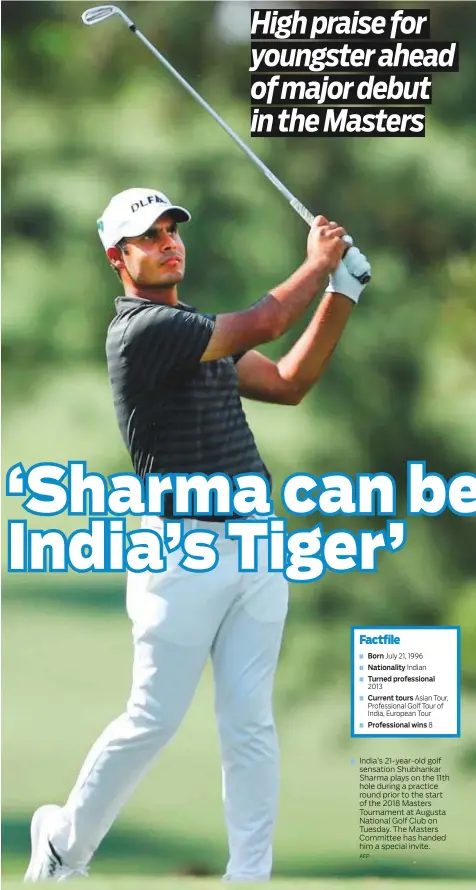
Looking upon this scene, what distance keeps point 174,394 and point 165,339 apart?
98 millimetres

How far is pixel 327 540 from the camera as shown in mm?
2809

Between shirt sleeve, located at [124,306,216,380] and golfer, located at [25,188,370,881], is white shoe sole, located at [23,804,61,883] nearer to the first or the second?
golfer, located at [25,188,370,881]

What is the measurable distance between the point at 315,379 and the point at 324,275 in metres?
0.27

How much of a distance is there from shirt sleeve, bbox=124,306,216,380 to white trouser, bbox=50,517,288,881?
0.26m

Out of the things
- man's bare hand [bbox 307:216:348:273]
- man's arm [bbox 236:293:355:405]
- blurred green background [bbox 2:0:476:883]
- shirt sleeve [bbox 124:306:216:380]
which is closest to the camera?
shirt sleeve [bbox 124:306:216:380]

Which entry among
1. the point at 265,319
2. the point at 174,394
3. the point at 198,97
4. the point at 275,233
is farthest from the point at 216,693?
the point at 198,97

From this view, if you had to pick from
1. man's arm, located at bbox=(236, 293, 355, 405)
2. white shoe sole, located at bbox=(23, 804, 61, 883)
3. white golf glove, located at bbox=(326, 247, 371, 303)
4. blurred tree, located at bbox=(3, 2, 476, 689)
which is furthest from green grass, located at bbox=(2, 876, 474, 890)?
white golf glove, located at bbox=(326, 247, 371, 303)

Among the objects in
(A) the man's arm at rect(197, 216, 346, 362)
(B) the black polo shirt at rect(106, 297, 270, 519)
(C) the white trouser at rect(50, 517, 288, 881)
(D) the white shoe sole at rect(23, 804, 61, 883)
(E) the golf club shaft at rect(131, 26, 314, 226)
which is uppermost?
(E) the golf club shaft at rect(131, 26, 314, 226)

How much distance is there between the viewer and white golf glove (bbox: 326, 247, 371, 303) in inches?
104

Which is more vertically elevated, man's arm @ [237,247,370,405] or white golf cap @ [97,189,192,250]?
white golf cap @ [97,189,192,250]

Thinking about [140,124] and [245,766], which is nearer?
[245,766]

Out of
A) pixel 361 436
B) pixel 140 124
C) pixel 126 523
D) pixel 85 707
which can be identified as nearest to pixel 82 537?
pixel 126 523

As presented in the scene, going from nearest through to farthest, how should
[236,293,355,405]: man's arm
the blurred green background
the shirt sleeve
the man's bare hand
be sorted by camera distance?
the shirt sleeve → the man's bare hand → [236,293,355,405]: man's arm → the blurred green background

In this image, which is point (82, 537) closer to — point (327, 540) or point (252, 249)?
point (327, 540)
